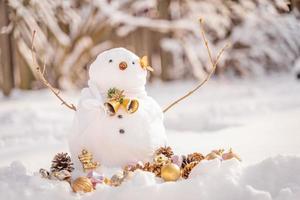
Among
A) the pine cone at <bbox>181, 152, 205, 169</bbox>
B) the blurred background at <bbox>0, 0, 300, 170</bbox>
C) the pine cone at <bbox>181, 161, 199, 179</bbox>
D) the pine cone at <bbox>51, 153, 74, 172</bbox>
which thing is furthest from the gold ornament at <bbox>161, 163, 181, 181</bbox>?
the blurred background at <bbox>0, 0, 300, 170</bbox>

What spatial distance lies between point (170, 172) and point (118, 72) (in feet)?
1.75

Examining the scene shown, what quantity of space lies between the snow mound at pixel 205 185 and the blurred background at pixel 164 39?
4140mm

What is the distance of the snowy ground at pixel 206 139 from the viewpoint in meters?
1.89

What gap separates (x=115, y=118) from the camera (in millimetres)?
2373

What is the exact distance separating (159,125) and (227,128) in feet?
4.32

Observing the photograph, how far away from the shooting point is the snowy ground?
6.21 feet

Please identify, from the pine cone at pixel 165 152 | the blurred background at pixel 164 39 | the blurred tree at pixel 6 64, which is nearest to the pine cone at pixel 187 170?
the pine cone at pixel 165 152

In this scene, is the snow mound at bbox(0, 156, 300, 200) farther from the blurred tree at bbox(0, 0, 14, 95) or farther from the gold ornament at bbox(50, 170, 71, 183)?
the blurred tree at bbox(0, 0, 14, 95)

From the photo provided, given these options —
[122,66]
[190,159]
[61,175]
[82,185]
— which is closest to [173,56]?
[122,66]

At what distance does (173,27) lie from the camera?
6.84 m

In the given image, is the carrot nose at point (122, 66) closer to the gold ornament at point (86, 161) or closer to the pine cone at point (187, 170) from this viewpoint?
the gold ornament at point (86, 161)

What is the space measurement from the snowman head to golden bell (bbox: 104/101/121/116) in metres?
0.10

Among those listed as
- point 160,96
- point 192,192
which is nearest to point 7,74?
point 160,96

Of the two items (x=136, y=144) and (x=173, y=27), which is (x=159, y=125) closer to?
(x=136, y=144)
